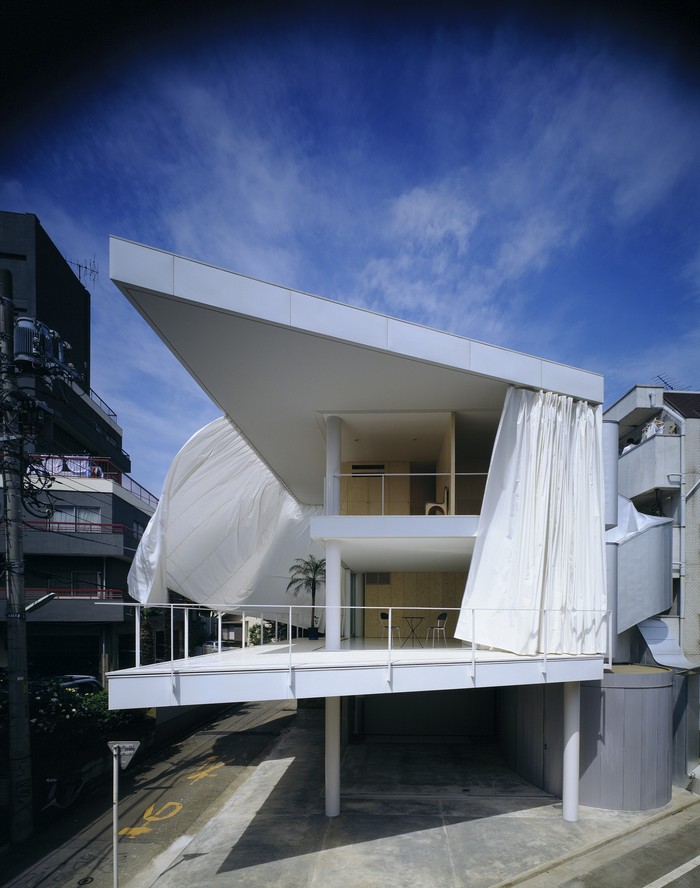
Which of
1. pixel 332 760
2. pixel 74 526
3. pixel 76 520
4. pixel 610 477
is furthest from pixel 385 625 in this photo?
pixel 76 520

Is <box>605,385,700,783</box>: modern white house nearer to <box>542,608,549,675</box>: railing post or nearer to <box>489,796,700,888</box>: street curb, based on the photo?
<box>489,796,700,888</box>: street curb

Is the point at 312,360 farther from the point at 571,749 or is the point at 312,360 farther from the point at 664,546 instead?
the point at 664,546

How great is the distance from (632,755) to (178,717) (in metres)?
13.0

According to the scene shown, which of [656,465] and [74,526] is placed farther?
[74,526]

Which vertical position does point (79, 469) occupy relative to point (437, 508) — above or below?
above

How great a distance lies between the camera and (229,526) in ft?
65.1

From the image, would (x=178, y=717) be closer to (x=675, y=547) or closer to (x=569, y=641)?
(x=569, y=641)

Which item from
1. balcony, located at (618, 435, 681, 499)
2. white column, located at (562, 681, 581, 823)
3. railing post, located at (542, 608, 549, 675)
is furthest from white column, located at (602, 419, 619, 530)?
balcony, located at (618, 435, 681, 499)

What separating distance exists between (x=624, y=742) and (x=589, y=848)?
2.16 meters

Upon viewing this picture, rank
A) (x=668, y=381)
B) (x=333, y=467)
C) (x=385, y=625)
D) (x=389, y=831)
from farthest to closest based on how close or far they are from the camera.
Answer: (x=668, y=381), (x=385, y=625), (x=333, y=467), (x=389, y=831)

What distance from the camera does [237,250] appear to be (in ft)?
35.2

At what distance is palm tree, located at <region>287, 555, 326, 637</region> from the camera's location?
22.4 metres

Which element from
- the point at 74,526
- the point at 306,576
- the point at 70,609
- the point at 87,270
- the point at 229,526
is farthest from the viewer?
the point at 87,270

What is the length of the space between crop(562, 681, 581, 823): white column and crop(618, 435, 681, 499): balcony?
27.8ft
